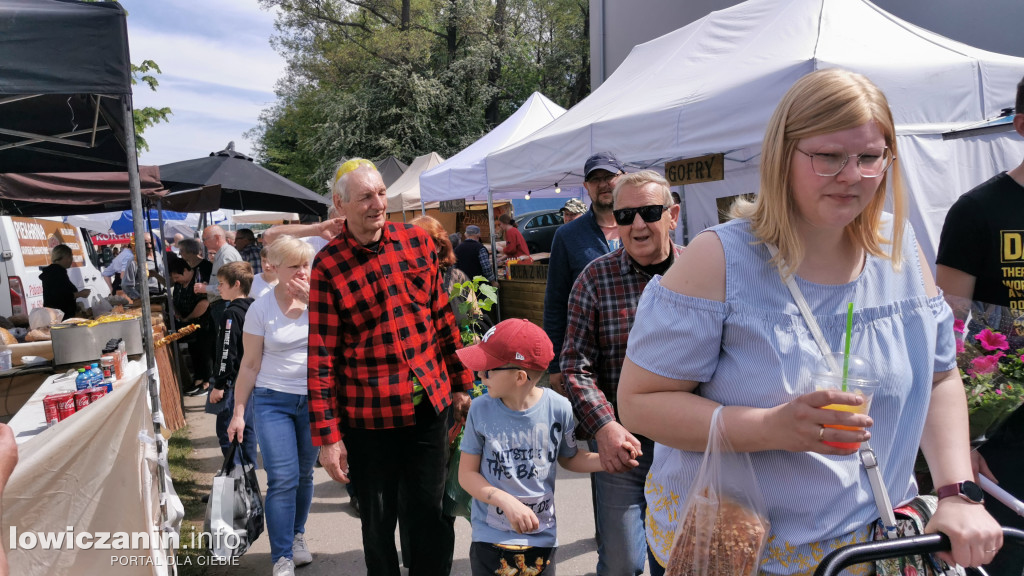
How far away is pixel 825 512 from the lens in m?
1.26

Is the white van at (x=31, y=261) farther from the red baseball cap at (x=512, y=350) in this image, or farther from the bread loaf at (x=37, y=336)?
the red baseball cap at (x=512, y=350)

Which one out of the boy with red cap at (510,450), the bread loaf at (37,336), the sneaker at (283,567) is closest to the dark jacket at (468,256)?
the bread loaf at (37,336)

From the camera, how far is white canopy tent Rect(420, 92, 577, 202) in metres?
10.7

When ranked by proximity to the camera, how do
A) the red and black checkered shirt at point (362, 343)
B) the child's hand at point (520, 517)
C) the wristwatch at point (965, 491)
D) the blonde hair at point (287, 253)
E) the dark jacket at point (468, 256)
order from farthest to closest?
1. the dark jacket at point (468, 256)
2. the blonde hair at point (287, 253)
3. the red and black checkered shirt at point (362, 343)
4. the child's hand at point (520, 517)
5. the wristwatch at point (965, 491)

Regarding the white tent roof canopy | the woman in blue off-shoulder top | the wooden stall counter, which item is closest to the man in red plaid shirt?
the woman in blue off-shoulder top

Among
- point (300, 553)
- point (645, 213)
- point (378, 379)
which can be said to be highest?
point (645, 213)

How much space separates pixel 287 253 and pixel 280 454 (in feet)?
3.68

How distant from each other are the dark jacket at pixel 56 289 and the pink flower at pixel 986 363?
10469mm

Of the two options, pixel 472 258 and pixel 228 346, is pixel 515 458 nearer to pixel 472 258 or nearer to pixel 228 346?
pixel 228 346

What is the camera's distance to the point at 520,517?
217cm

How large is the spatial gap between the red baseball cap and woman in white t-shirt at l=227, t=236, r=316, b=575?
1.66 meters

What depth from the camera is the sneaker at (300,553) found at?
3.81m

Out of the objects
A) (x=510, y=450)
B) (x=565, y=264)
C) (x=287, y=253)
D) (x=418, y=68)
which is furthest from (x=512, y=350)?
(x=418, y=68)

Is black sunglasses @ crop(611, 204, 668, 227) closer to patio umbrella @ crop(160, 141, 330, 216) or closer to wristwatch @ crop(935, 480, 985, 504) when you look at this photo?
wristwatch @ crop(935, 480, 985, 504)
